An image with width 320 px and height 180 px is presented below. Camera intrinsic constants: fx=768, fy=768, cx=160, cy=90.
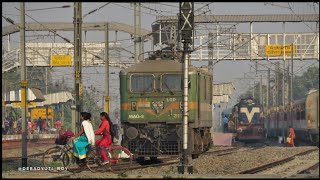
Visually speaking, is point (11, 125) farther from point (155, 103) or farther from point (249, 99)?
point (155, 103)

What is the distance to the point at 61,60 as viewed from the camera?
67.4 m

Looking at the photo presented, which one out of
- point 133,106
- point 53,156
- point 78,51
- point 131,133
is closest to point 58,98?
point 78,51

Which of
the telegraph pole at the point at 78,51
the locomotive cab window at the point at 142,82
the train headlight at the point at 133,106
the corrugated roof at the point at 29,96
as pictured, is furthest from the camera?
the corrugated roof at the point at 29,96

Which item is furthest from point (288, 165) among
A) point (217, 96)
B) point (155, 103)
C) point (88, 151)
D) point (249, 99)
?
point (217, 96)

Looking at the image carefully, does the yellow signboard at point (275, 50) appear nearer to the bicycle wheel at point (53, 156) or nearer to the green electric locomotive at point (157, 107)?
the green electric locomotive at point (157, 107)

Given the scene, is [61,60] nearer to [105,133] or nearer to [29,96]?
[29,96]

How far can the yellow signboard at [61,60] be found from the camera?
6694 cm

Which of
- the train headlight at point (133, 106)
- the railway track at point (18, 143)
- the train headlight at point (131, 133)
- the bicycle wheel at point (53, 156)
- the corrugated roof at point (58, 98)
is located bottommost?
the railway track at point (18, 143)

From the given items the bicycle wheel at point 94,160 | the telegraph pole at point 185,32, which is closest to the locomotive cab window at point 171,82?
the telegraph pole at point 185,32

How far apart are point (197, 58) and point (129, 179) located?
50.5m

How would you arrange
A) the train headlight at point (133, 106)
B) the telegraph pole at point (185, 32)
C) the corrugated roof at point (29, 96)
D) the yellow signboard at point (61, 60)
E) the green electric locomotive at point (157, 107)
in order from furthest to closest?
the yellow signboard at point (61, 60)
the corrugated roof at point (29, 96)
the train headlight at point (133, 106)
the green electric locomotive at point (157, 107)
the telegraph pole at point (185, 32)

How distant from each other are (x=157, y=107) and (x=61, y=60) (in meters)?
42.5

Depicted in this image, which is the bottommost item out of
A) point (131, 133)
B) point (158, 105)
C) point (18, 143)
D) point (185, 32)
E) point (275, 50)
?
point (18, 143)

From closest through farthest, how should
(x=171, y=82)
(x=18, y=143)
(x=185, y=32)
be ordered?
1. (x=185, y=32)
2. (x=171, y=82)
3. (x=18, y=143)
